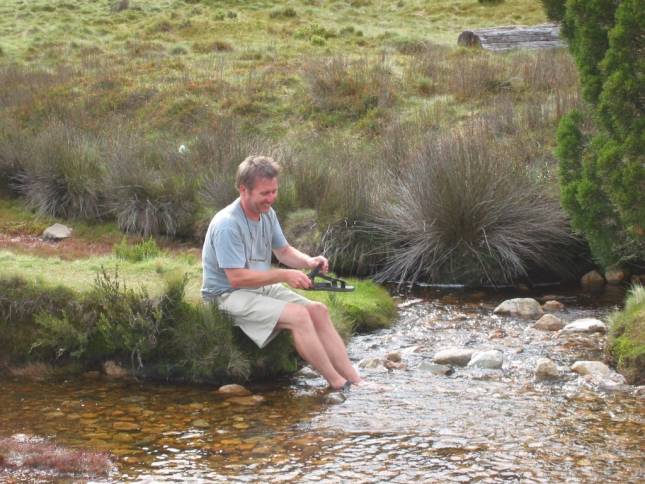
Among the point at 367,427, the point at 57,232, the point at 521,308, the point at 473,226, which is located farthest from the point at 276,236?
the point at 57,232

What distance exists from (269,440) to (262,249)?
1813 millimetres

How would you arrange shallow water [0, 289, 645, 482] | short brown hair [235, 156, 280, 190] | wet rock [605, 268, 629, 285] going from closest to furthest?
shallow water [0, 289, 645, 482] < short brown hair [235, 156, 280, 190] < wet rock [605, 268, 629, 285]

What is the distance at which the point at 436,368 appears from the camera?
7863mm

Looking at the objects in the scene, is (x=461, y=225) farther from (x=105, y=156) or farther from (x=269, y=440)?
(x=105, y=156)

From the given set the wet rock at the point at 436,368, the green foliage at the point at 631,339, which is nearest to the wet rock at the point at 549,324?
the green foliage at the point at 631,339

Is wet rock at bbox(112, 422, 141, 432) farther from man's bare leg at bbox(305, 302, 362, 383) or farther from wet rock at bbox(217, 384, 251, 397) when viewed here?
man's bare leg at bbox(305, 302, 362, 383)

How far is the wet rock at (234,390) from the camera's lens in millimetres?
7156

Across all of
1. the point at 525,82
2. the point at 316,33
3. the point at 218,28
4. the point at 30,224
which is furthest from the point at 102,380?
the point at 218,28

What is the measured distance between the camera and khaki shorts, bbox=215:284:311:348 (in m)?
7.20

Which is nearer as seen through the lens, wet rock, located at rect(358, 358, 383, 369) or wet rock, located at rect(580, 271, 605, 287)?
wet rock, located at rect(358, 358, 383, 369)

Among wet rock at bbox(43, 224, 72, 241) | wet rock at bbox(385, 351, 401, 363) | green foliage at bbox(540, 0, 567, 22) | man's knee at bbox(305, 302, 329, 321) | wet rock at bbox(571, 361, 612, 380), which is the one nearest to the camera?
man's knee at bbox(305, 302, 329, 321)

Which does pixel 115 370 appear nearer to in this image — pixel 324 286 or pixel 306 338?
pixel 306 338

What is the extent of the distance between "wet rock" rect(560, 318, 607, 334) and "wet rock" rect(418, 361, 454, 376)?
1748 millimetres

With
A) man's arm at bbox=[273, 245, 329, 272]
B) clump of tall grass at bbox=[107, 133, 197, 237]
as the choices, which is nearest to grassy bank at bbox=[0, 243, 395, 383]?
man's arm at bbox=[273, 245, 329, 272]
